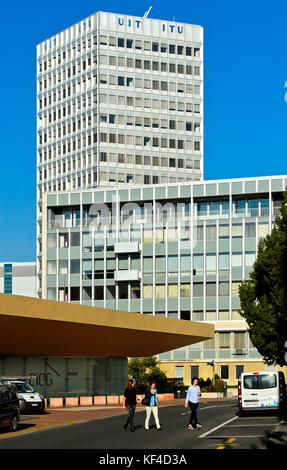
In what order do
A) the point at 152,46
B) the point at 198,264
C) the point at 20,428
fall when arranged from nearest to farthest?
1. the point at 20,428
2. the point at 198,264
3. the point at 152,46

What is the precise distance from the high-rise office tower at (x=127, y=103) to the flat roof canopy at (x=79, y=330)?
66652mm

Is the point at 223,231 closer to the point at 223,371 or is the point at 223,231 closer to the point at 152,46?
the point at 223,371

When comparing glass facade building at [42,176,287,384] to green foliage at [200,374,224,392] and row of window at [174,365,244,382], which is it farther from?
green foliage at [200,374,224,392]

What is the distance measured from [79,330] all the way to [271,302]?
1066 cm

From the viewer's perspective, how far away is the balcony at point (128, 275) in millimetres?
100938

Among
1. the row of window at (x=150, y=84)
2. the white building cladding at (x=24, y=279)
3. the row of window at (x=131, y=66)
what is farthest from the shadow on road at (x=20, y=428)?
the white building cladding at (x=24, y=279)

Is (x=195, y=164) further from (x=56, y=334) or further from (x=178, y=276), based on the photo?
(x=56, y=334)

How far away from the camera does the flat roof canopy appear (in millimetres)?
40531

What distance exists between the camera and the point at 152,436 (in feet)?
85.1

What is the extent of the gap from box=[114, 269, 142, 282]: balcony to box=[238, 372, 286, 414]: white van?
209ft

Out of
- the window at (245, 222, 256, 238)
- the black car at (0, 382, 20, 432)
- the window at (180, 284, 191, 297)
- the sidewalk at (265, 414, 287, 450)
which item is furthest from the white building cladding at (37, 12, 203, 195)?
the sidewalk at (265, 414, 287, 450)

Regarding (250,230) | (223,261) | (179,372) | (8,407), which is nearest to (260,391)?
(8,407)

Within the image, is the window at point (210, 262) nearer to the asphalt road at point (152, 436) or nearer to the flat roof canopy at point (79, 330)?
the flat roof canopy at point (79, 330)
